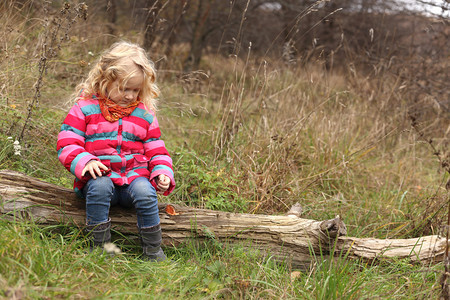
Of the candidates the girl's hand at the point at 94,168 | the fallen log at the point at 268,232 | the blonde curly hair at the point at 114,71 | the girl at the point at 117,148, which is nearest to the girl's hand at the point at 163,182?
the girl at the point at 117,148

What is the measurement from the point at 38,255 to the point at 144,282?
52 cm

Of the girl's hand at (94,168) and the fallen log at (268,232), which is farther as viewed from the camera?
the fallen log at (268,232)

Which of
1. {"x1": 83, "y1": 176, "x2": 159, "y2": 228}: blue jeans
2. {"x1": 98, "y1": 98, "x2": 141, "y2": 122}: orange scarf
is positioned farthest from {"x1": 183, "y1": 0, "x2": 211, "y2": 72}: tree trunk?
{"x1": 83, "y1": 176, "x2": 159, "y2": 228}: blue jeans

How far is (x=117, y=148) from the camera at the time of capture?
7.94ft

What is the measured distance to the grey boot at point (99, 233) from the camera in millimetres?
2260

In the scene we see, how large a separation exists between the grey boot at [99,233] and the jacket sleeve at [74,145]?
300 millimetres

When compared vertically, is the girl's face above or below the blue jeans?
above

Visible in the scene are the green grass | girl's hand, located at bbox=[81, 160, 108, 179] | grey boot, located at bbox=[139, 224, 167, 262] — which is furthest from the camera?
grey boot, located at bbox=[139, 224, 167, 262]

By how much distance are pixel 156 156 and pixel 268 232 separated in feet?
2.79

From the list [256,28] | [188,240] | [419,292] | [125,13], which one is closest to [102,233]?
[188,240]

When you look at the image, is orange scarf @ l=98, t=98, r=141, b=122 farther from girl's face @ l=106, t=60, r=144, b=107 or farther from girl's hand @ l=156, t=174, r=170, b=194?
girl's hand @ l=156, t=174, r=170, b=194

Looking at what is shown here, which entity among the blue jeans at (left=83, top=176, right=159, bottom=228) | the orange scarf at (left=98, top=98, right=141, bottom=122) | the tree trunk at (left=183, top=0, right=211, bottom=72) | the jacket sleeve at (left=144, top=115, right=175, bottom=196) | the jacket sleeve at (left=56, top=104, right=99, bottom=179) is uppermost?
the orange scarf at (left=98, top=98, right=141, bottom=122)

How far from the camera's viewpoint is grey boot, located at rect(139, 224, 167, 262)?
2377 mm

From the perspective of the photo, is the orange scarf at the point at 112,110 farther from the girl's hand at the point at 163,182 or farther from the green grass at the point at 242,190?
the green grass at the point at 242,190
